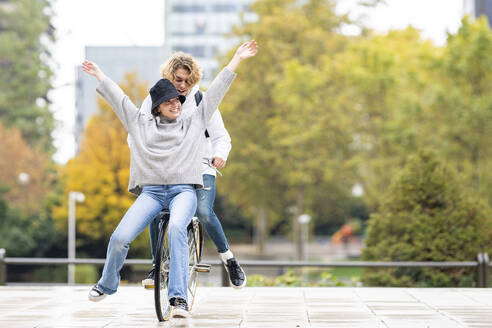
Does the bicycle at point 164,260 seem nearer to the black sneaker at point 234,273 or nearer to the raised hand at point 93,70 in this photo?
the black sneaker at point 234,273

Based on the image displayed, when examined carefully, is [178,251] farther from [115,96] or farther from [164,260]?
[115,96]

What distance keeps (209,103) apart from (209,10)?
92987 mm

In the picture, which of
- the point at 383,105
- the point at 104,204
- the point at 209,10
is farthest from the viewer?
the point at 209,10

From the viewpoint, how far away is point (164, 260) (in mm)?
5863

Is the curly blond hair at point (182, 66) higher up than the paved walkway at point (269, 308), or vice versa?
the curly blond hair at point (182, 66)

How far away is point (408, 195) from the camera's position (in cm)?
1105

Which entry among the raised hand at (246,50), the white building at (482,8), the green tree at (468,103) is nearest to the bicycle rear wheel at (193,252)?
the raised hand at (246,50)

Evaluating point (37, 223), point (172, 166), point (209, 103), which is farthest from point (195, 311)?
point (37, 223)

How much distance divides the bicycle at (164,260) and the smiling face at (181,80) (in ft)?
3.48

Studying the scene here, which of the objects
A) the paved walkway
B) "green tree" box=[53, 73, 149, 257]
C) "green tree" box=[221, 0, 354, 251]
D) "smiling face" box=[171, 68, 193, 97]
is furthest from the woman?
"green tree" box=[221, 0, 354, 251]

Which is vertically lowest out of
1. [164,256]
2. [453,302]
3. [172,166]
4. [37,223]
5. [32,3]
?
[37,223]

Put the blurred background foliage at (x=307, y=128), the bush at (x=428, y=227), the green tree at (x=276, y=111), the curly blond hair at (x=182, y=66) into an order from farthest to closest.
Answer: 1. the green tree at (x=276, y=111)
2. the blurred background foliage at (x=307, y=128)
3. the bush at (x=428, y=227)
4. the curly blond hair at (x=182, y=66)

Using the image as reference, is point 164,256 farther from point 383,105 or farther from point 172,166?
point 383,105

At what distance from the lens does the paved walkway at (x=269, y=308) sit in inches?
233
